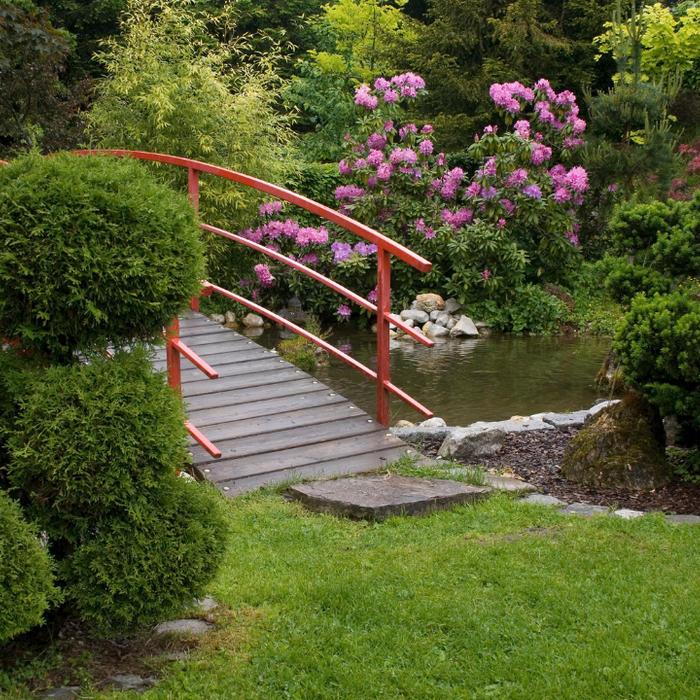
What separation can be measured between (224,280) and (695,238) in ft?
28.0

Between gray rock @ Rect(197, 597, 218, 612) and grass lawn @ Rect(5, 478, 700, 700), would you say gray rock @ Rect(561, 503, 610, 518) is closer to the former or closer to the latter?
grass lawn @ Rect(5, 478, 700, 700)

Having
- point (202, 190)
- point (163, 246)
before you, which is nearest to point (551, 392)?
point (202, 190)

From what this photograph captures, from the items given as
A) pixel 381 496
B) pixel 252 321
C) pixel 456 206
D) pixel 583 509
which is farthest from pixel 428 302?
pixel 381 496

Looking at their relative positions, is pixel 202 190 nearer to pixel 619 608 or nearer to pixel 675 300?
pixel 675 300

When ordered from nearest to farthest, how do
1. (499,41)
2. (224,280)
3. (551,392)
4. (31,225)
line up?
(31,225) < (551,392) < (224,280) < (499,41)

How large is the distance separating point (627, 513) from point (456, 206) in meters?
9.03

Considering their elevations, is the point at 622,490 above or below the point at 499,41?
below

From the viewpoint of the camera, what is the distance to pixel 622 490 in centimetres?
509

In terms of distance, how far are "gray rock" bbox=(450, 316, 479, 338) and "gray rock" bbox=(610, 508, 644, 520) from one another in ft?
24.7

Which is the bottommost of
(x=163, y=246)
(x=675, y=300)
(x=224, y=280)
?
(x=224, y=280)

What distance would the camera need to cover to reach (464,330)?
1214 centimetres

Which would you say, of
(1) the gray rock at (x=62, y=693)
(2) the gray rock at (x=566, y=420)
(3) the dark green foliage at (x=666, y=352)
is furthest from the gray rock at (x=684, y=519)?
(1) the gray rock at (x=62, y=693)

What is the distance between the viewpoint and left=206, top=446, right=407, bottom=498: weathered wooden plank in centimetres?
481

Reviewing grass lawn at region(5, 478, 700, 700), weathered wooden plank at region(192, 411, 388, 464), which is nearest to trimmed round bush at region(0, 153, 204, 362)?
grass lawn at region(5, 478, 700, 700)
